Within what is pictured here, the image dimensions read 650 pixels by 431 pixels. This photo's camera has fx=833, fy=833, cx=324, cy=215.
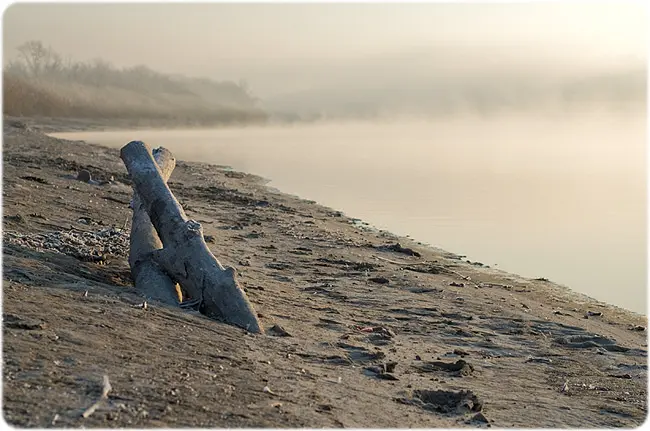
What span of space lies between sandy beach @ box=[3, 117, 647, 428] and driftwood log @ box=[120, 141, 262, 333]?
0.23 metres

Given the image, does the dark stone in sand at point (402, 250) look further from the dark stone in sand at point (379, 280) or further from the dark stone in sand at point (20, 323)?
the dark stone in sand at point (20, 323)

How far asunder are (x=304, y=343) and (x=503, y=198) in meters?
16.4

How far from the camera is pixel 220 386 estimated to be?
547 centimetres

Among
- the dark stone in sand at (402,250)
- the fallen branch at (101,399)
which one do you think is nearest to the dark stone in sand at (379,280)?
the dark stone in sand at (402,250)

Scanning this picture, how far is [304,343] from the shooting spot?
7.04m

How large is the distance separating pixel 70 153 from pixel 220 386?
17746mm

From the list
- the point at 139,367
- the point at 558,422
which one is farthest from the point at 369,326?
the point at 139,367

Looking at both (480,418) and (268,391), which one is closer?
(268,391)

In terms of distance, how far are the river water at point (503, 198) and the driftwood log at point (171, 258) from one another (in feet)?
20.2

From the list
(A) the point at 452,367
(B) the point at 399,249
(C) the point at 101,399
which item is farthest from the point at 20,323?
(B) the point at 399,249

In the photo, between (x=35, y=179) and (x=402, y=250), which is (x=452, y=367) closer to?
(x=402, y=250)

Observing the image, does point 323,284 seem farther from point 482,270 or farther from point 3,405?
point 3,405

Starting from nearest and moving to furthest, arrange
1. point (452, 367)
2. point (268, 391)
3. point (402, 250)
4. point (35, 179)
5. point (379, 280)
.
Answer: point (268, 391), point (452, 367), point (379, 280), point (402, 250), point (35, 179)

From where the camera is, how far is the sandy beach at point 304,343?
17.0 feet
